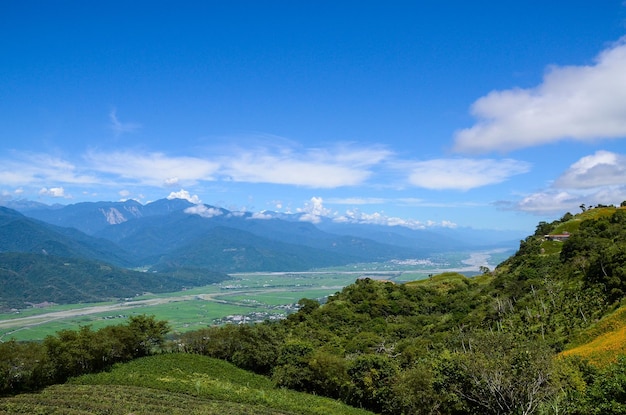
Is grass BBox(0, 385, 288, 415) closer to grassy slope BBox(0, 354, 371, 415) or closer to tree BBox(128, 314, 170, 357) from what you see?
grassy slope BBox(0, 354, 371, 415)

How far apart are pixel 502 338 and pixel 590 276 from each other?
25.7 meters

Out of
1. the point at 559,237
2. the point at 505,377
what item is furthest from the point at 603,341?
the point at 559,237

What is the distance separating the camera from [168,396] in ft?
127

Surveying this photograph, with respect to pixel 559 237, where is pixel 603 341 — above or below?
below

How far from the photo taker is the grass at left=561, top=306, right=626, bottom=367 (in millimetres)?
27875

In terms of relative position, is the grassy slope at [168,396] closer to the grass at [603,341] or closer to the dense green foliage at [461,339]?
the dense green foliage at [461,339]

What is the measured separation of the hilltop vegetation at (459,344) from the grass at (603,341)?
0.43ft

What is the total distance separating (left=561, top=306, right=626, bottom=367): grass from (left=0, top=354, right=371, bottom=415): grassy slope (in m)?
19.7

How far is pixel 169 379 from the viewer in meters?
45.2

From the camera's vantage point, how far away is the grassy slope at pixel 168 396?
3288 cm

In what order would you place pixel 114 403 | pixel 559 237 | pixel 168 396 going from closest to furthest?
1. pixel 114 403
2. pixel 168 396
3. pixel 559 237

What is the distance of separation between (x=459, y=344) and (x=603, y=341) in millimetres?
16040

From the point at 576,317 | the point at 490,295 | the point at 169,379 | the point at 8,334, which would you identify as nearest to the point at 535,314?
the point at 576,317

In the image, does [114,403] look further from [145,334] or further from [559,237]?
[559,237]
